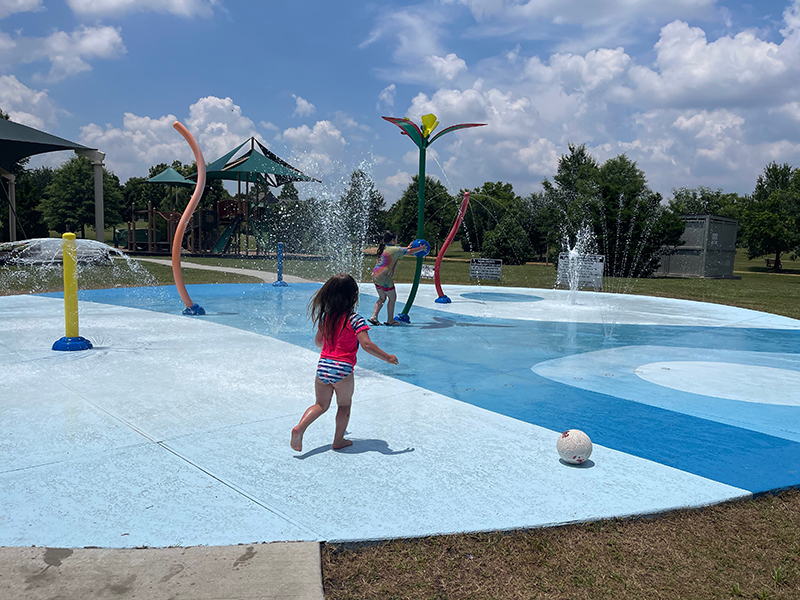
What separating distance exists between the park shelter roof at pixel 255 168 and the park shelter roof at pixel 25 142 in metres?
12.3

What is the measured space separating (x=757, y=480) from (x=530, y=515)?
1.80m

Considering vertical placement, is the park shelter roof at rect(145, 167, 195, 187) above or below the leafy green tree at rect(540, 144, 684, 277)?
above

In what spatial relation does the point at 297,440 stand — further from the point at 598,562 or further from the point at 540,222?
the point at 540,222

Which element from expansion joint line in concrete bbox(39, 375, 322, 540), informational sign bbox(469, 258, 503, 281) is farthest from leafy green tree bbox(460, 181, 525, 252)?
expansion joint line in concrete bbox(39, 375, 322, 540)

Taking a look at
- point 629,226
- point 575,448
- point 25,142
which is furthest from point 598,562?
point 629,226

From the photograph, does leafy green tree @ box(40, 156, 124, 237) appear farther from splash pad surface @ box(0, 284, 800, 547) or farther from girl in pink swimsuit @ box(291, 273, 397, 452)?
girl in pink swimsuit @ box(291, 273, 397, 452)

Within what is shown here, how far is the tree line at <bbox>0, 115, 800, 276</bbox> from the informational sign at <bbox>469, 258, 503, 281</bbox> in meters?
10.9

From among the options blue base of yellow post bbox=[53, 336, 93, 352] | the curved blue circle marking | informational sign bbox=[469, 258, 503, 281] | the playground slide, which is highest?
the playground slide

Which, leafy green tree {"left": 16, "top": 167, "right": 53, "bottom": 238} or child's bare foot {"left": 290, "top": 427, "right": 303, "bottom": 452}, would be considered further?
leafy green tree {"left": 16, "top": 167, "right": 53, "bottom": 238}

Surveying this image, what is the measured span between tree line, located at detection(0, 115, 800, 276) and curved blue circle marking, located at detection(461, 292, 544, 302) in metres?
16.1

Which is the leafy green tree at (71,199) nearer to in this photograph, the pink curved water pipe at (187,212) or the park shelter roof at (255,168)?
the park shelter roof at (255,168)

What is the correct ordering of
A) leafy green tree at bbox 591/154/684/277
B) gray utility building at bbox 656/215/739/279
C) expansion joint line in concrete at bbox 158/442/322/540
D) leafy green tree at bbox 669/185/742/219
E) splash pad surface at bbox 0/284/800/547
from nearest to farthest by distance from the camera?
expansion joint line in concrete at bbox 158/442/322/540
splash pad surface at bbox 0/284/800/547
leafy green tree at bbox 591/154/684/277
gray utility building at bbox 656/215/739/279
leafy green tree at bbox 669/185/742/219

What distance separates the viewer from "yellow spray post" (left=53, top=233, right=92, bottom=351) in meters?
7.41

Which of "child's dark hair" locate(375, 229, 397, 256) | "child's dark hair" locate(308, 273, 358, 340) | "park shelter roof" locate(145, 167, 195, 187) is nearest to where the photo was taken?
"child's dark hair" locate(308, 273, 358, 340)
